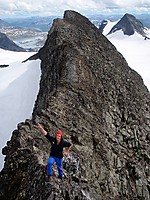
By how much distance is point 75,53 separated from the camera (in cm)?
3922

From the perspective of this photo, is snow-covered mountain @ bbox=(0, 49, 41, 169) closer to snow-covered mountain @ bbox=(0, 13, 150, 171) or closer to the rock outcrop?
snow-covered mountain @ bbox=(0, 13, 150, 171)

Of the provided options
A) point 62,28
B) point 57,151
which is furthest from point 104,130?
point 62,28

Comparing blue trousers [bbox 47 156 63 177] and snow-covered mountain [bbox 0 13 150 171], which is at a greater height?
blue trousers [bbox 47 156 63 177]

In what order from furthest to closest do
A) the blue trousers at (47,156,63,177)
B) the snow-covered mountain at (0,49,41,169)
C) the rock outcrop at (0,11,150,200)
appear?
the snow-covered mountain at (0,49,41,169), the rock outcrop at (0,11,150,200), the blue trousers at (47,156,63,177)

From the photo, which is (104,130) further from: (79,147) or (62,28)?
(62,28)

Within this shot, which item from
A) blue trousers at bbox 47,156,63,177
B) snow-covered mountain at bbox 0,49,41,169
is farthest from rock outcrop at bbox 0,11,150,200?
snow-covered mountain at bbox 0,49,41,169

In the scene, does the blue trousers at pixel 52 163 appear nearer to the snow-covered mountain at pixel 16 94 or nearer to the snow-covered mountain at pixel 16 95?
the snow-covered mountain at pixel 16 94

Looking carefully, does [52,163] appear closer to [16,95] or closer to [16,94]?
[16,95]

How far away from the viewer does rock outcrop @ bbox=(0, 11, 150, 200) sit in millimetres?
18172

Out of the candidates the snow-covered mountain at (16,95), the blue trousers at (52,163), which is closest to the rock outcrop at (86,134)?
the blue trousers at (52,163)

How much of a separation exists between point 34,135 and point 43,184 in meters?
6.78

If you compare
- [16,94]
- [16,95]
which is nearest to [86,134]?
[16,95]

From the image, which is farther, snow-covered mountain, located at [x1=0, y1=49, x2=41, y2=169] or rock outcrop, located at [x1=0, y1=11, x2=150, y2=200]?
snow-covered mountain, located at [x1=0, y1=49, x2=41, y2=169]

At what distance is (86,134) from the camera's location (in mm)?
27422
